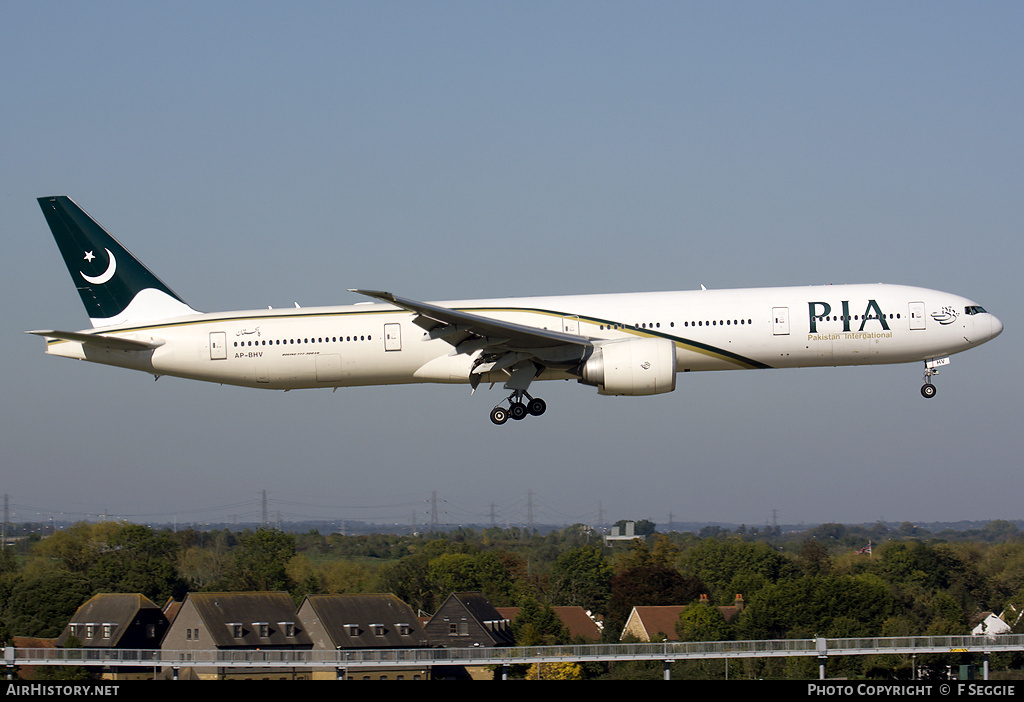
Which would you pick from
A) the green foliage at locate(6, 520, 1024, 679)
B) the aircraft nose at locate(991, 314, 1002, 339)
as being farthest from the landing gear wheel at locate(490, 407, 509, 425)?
the green foliage at locate(6, 520, 1024, 679)

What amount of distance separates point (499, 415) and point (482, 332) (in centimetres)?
381

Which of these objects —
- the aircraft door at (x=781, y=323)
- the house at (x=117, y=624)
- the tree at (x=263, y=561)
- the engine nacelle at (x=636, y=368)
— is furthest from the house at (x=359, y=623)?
the aircraft door at (x=781, y=323)

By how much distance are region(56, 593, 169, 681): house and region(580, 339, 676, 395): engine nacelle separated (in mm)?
44212

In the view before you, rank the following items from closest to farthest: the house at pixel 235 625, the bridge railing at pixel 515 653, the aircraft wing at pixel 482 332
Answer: the aircraft wing at pixel 482 332 < the bridge railing at pixel 515 653 < the house at pixel 235 625

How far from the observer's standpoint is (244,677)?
4931 cm

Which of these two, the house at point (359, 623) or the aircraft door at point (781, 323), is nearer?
the aircraft door at point (781, 323)

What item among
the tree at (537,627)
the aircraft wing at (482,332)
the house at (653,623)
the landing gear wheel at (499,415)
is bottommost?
the house at (653,623)

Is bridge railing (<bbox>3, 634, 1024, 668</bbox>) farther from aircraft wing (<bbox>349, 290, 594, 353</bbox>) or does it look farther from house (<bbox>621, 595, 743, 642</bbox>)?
aircraft wing (<bbox>349, 290, 594, 353</bbox>)

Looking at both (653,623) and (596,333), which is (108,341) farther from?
(653,623)

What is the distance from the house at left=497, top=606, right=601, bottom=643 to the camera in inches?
2911

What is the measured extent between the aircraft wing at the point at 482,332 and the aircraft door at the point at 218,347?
6983 millimetres

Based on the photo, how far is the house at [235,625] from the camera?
6041 centimetres

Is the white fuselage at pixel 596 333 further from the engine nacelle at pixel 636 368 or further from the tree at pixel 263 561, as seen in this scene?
the tree at pixel 263 561

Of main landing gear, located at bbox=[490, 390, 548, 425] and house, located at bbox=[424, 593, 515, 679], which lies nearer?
main landing gear, located at bbox=[490, 390, 548, 425]
